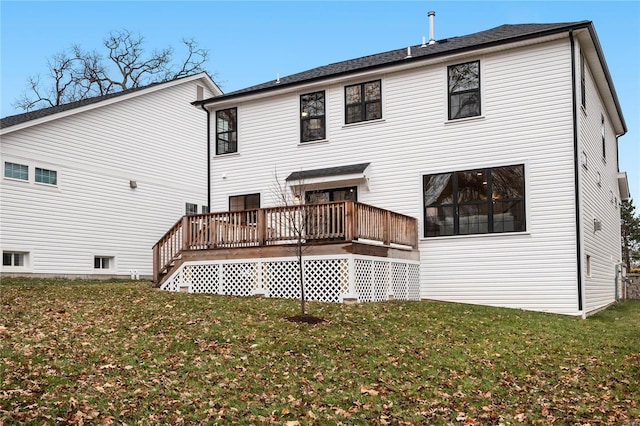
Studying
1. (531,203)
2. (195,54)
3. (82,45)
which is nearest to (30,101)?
(82,45)

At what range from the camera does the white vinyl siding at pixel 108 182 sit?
18.5 m

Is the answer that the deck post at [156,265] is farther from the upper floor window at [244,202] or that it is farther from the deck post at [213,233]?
the upper floor window at [244,202]

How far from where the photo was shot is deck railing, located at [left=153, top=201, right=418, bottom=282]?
13.4 metres

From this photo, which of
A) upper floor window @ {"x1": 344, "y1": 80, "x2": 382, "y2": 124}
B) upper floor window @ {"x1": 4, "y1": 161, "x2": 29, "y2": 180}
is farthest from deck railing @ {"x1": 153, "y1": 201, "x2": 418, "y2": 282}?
upper floor window @ {"x1": 4, "y1": 161, "x2": 29, "y2": 180}

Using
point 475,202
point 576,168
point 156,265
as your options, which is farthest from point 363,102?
point 156,265

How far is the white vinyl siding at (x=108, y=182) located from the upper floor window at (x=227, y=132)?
487 cm

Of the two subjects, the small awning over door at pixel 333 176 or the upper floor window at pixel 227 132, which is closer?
the small awning over door at pixel 333 176

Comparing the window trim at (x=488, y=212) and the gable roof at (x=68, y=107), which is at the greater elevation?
the gable roof at (x=68, y=107)

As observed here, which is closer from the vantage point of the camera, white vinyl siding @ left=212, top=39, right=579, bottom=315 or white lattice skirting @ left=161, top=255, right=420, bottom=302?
white lattice skirting @ left=161, top=255, right=420, bottom=302

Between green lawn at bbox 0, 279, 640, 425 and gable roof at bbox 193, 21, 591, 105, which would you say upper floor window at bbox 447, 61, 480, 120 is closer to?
gable roof at bbox 193, 21, 591, 105

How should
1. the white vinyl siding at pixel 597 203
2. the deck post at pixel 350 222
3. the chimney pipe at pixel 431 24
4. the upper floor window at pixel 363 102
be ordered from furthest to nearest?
the chimney pipe at pixel 431 24 < the upper floor window at pixel 363 102 < the white vinyl siding at pixel 597 203 < the deck post at pixel 350 222

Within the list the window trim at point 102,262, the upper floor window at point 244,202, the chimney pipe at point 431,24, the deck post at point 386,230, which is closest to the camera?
the deck post at point 386,230

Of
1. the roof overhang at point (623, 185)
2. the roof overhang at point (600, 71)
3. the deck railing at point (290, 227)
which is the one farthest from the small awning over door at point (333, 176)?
the roof overhang at point (623, 185)

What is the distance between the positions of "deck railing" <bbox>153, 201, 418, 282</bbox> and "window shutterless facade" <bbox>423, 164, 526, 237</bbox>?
760mm
